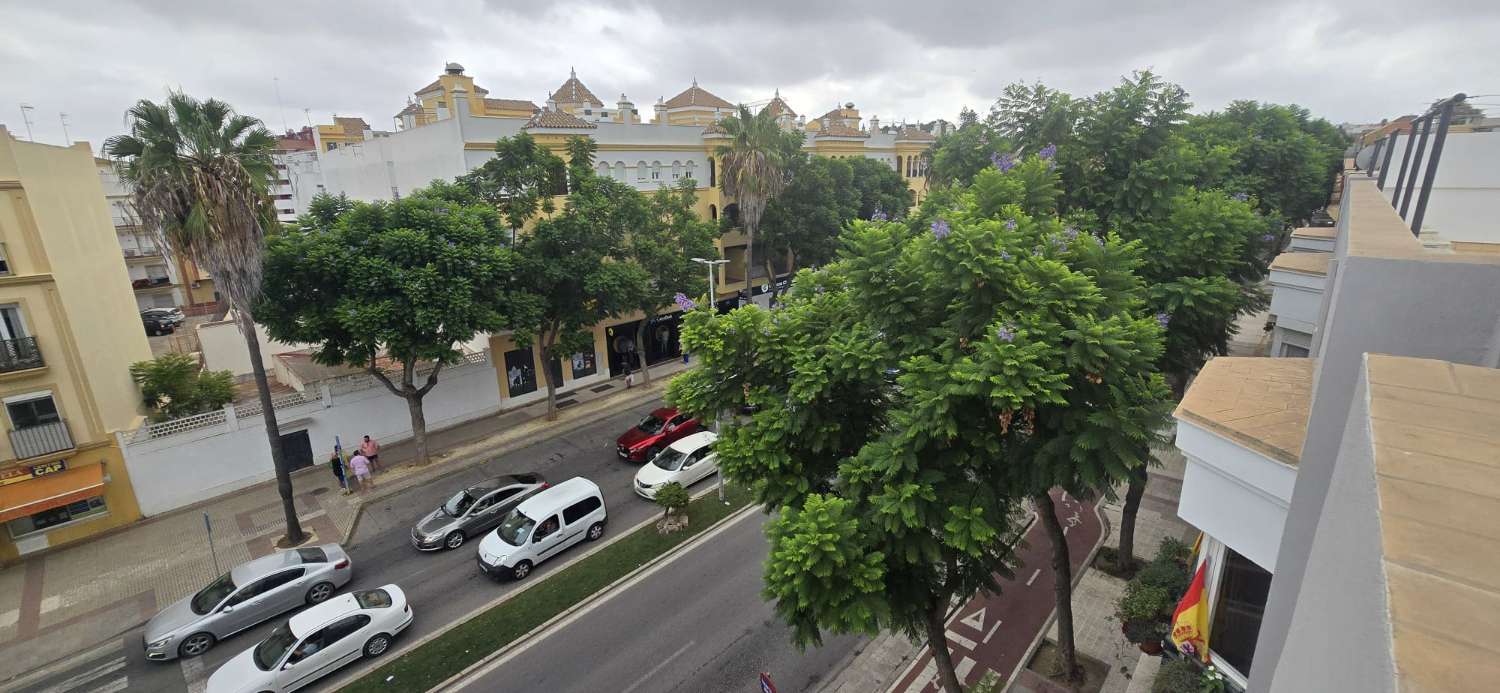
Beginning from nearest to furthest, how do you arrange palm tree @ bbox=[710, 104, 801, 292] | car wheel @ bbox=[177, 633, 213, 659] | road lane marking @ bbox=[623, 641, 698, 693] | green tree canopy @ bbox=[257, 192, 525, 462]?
road lane marking @ bbox=[623, 641, 698, 693] → car wheel @ bbox=[177, 633, 213, 659] → green tree canopy @ bbox=[257, 192, 525, 462] → palm tree @ bbox=[710, 104, 801, 292]

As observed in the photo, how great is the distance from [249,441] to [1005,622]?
22230 millimetres

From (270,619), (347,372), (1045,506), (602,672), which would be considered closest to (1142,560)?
(1045,506)

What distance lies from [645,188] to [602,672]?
26.1 metres

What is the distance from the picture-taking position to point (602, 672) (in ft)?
41.6

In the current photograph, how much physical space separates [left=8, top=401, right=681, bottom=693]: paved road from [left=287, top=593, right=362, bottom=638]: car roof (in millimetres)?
1201

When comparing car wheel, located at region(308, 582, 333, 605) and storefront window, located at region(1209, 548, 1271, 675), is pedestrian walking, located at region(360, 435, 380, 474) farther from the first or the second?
storefront window, located at region(1209, 548, 1271, 675)

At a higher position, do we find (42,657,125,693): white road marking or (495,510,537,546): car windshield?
(495,510,537,546): car windshield

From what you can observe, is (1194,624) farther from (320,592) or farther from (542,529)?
(320,592)

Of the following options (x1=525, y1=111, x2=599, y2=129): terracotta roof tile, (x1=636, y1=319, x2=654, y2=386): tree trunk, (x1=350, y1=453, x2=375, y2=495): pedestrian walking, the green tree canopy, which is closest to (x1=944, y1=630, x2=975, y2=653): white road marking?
the green tree canopy

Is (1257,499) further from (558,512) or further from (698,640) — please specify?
(558,512)

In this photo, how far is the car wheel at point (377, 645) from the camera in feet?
43.3

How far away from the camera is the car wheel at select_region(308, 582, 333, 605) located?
1489 centimetres

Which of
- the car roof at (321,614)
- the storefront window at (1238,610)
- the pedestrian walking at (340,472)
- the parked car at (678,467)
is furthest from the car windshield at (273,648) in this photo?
the storefront window at (1238,610)

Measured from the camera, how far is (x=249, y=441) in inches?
789
